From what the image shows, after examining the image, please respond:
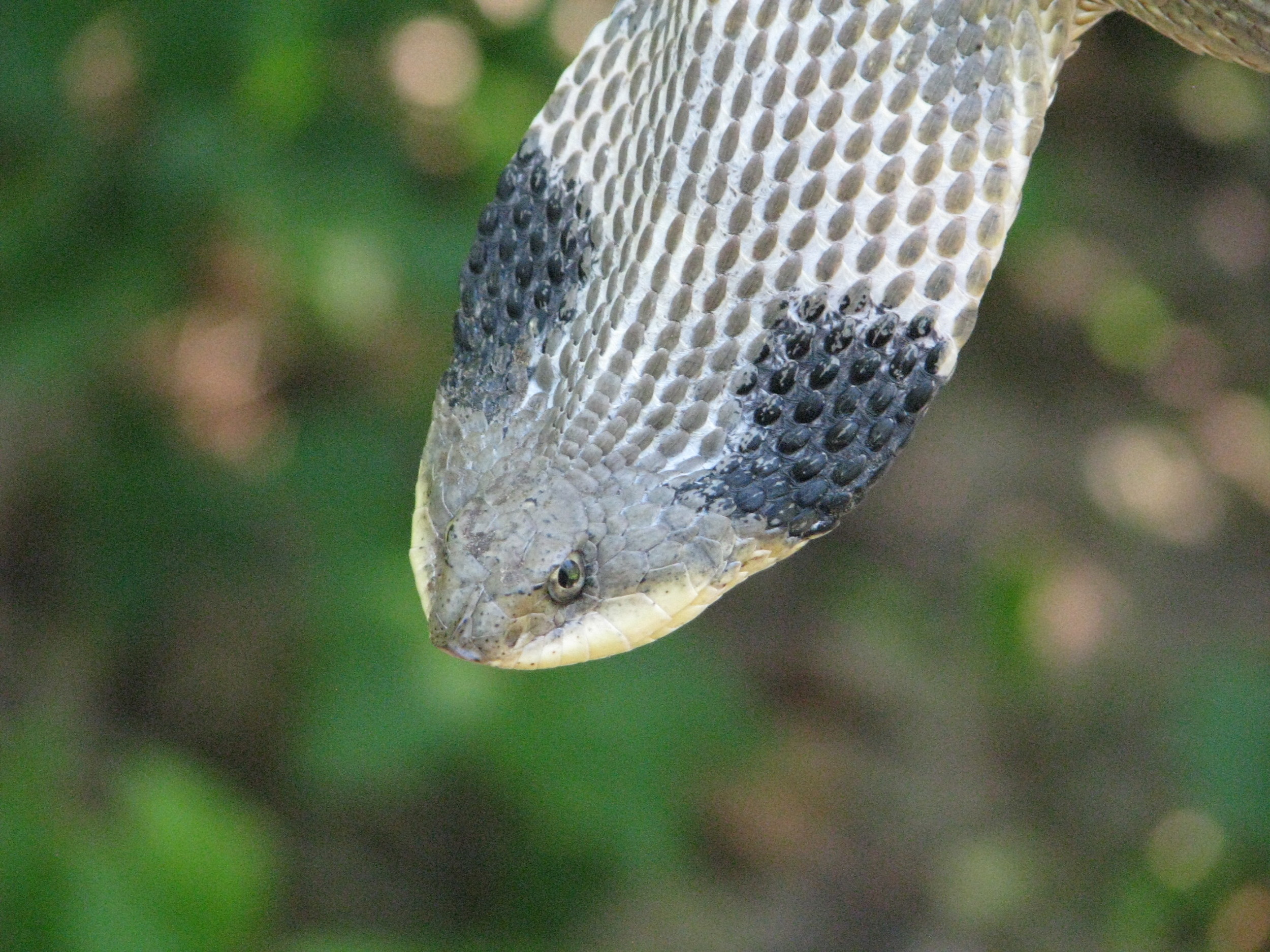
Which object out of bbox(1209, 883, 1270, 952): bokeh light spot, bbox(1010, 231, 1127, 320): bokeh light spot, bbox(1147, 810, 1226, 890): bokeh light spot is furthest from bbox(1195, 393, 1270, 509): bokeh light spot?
bbox(1209, 883, 1270, 952): bokeh light spot

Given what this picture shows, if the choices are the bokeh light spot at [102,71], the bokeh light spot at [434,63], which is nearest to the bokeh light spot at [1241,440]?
the bokeh light spot at [434,63]

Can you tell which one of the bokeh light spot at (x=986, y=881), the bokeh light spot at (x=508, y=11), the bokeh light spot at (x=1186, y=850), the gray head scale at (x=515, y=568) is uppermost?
the bokeh light spot at (x=508, y=11)

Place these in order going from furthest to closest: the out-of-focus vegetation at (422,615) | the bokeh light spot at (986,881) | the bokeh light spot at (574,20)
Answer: the bokeh light spot at (986,881)
the bokeh light spot at (574,20)
the out-of-focus vegetation at (422,615)

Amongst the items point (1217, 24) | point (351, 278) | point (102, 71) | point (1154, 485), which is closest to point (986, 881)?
point (1154, 485)

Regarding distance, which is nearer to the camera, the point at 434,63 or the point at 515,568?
the point at 515,568

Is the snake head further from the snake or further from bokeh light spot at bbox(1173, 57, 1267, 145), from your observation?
bokeh light spot at bbox(1173, 57, 1267, 145)

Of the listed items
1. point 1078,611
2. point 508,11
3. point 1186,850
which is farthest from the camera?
point 1078,611

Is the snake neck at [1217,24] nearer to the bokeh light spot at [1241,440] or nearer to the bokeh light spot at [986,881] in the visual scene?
the bokeh light spot at [986,881]

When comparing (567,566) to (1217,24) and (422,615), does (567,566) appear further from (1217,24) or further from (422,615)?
(422,615)
